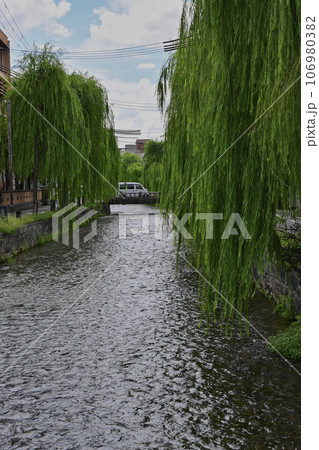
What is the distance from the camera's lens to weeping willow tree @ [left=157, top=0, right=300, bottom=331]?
458 cm

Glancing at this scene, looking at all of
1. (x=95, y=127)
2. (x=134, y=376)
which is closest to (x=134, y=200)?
(x=95, y=127)

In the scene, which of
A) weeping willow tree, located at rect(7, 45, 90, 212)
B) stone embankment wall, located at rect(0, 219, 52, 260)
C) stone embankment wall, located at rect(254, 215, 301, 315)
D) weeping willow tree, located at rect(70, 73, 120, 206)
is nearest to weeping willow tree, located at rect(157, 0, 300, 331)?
stone embankment wall, located at rect(254, 215, 301, 315)

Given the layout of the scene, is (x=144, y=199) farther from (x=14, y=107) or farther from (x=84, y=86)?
(x=14, y=107)

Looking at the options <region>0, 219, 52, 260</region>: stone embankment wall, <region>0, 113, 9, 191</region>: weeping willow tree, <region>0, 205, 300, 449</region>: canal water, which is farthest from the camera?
<region>0, 113, 9, 191</region>: weeping willow tree

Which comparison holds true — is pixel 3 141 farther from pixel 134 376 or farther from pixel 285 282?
pixel 134 376

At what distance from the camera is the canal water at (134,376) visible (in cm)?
536

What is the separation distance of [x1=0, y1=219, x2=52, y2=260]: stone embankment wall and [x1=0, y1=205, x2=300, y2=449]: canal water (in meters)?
4.25

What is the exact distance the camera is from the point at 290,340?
7.93 metres

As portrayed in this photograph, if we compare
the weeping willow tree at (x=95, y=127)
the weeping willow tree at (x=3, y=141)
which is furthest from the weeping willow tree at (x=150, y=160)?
the weeping willow tree at (x=95, y=127)

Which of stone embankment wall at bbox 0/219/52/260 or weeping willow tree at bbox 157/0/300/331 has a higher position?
weeping willow tree at bbox 157/0/300/331

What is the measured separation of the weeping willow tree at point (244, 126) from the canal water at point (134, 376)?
4.39 feet

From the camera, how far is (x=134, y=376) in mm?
6949

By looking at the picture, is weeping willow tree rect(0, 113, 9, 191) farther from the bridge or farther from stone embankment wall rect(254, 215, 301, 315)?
the bridge
